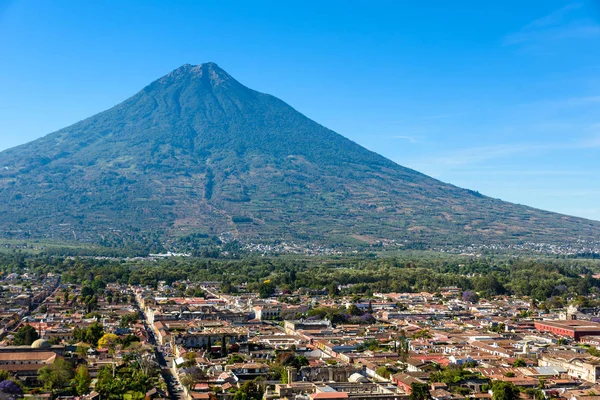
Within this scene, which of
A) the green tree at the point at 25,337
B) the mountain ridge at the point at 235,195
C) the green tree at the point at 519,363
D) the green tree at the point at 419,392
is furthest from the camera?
the mountain ridge at the point at 235,195

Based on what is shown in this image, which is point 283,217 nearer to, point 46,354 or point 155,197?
point 155,197

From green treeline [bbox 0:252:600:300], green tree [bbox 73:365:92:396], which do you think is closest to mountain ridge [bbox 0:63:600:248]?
green treeline [bbox 0:252:600:300]

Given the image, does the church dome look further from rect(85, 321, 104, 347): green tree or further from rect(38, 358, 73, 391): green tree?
rect(85, 321, 104, 347): green tree

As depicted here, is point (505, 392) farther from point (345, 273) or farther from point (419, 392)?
point (345, 273)

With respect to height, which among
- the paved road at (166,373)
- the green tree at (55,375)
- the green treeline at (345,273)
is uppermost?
the green treeline at (345,273)

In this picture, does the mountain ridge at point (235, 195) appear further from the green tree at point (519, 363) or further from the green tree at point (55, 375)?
the green tree at point (55, 375)

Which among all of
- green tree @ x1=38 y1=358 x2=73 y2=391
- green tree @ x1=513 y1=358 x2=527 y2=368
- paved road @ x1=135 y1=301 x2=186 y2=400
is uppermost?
green tree @ x1=513 y1=358 x2=527 y2=368

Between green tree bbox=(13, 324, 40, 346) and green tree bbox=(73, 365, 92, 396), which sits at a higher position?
green tree bbox=(13, 324, 40, 346)

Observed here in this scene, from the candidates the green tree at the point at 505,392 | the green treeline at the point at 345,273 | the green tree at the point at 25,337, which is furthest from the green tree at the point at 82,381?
the green treeline at the point at 345,273

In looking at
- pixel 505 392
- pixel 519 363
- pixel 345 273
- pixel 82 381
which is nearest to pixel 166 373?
pixel 82 381
